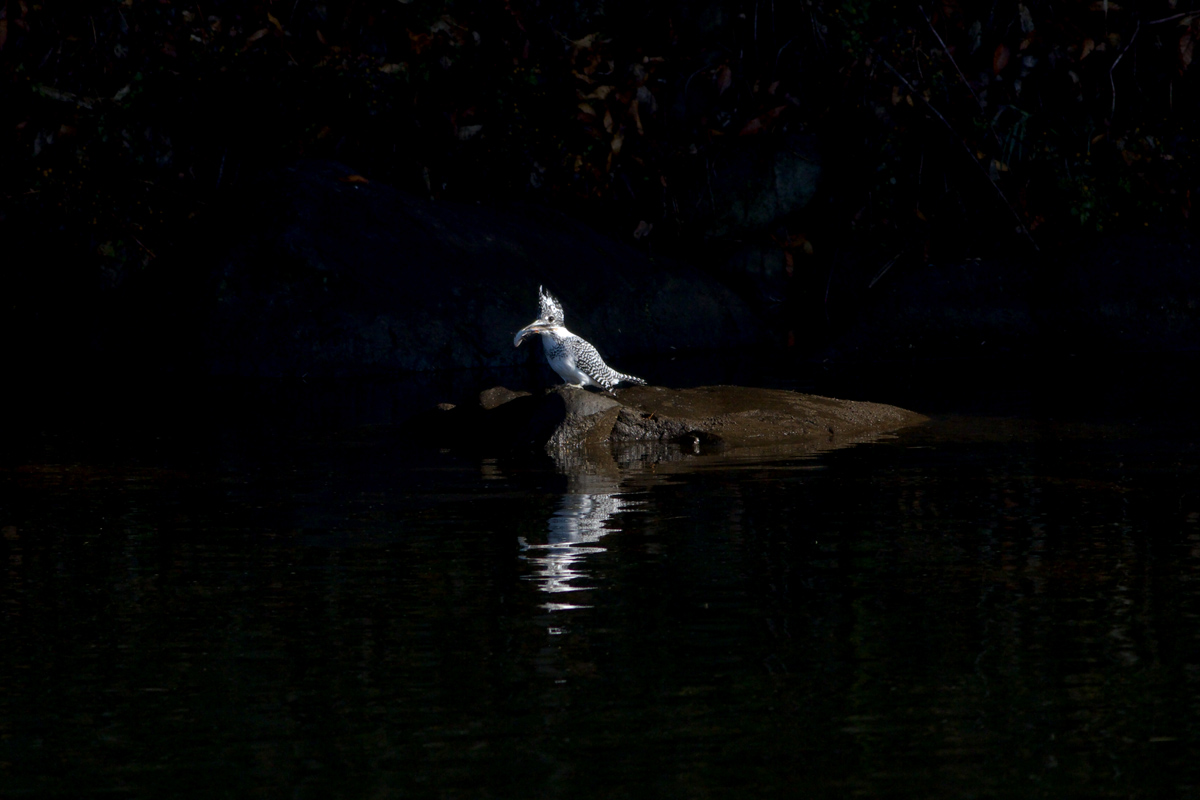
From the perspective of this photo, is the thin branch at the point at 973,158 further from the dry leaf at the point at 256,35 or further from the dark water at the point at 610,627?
the dark water at the point at 610,627

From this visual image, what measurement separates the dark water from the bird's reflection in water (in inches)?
0.8

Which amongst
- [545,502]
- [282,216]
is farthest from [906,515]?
[282,216]

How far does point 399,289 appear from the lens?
1298cm

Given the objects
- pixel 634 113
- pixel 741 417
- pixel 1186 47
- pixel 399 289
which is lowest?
pixel 741 417

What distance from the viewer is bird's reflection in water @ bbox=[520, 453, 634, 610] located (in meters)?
4.83

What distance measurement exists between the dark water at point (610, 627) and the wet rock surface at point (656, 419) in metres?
0.58

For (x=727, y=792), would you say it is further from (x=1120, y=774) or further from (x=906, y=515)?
(x=906, y=515)

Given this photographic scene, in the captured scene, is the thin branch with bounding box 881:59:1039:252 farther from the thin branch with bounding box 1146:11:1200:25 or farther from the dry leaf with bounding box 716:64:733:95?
the thin branch with bounding box 1146:11:1200:25

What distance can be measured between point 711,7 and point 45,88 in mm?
6335

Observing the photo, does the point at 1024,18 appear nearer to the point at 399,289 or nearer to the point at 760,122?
the point at 760,122

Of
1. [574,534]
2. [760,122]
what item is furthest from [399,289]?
[574,534]

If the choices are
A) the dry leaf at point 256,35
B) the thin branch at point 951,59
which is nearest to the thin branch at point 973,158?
the thin branch at point 951,59

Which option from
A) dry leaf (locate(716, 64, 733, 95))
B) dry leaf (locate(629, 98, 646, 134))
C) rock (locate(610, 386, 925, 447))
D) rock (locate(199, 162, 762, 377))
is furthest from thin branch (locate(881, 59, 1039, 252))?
rock (locate(610, 386, 925, 447))

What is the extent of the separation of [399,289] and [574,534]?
761 cm
